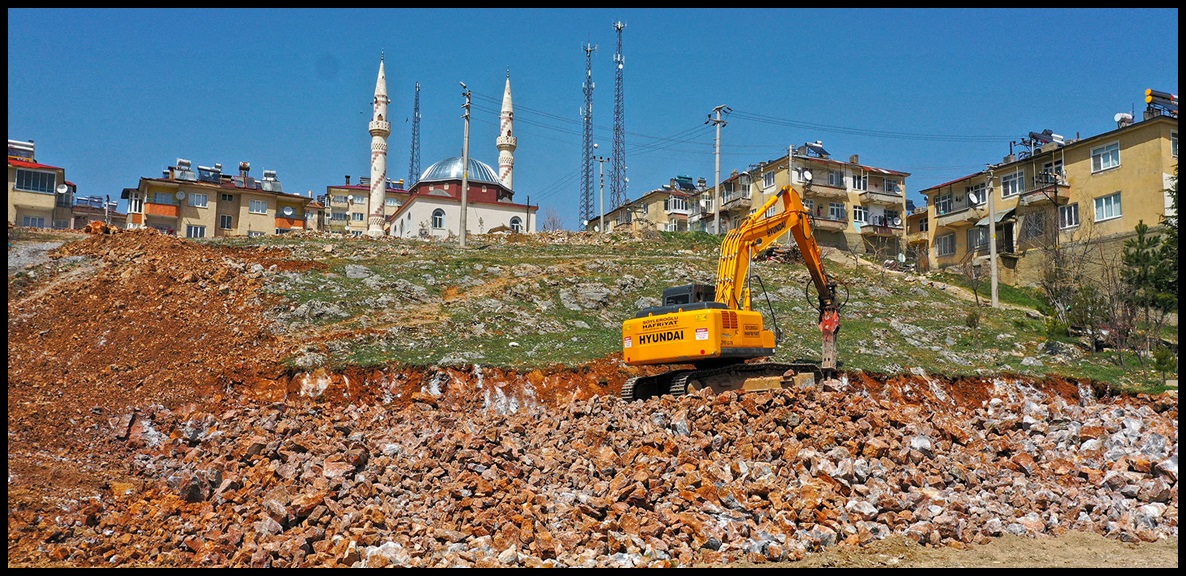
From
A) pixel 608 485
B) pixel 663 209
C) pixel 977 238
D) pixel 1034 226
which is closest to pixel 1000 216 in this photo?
pixel 1034 226

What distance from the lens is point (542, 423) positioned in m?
17.8

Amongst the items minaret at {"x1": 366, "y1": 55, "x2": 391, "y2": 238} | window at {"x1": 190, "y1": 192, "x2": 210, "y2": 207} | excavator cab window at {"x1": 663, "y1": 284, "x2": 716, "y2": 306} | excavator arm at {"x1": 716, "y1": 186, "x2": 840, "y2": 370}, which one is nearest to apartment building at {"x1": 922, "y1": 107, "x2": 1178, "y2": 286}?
excavator arm at {"x1": 716, "y1": 186, "x2": 840, "y2": 370}

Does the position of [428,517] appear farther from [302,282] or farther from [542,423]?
[302,282]

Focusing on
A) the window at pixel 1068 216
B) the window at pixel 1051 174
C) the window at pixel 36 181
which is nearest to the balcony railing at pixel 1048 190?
the window at pixel 1051 174

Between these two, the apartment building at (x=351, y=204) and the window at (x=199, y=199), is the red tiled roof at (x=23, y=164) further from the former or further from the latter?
the apartment building at (x=351, y=204)

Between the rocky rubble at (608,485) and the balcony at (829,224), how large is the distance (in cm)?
4199

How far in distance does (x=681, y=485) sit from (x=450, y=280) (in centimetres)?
2048

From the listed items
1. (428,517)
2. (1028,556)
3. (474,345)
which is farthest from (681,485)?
(474,345)

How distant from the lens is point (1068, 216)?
4694 centimetres

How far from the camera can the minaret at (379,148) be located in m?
66.2

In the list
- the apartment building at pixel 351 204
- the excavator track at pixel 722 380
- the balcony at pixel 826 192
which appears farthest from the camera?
the apartment building at pixel 351 204

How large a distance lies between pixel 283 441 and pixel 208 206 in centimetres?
4849

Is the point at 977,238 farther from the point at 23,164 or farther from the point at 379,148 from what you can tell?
the point at 23,164
